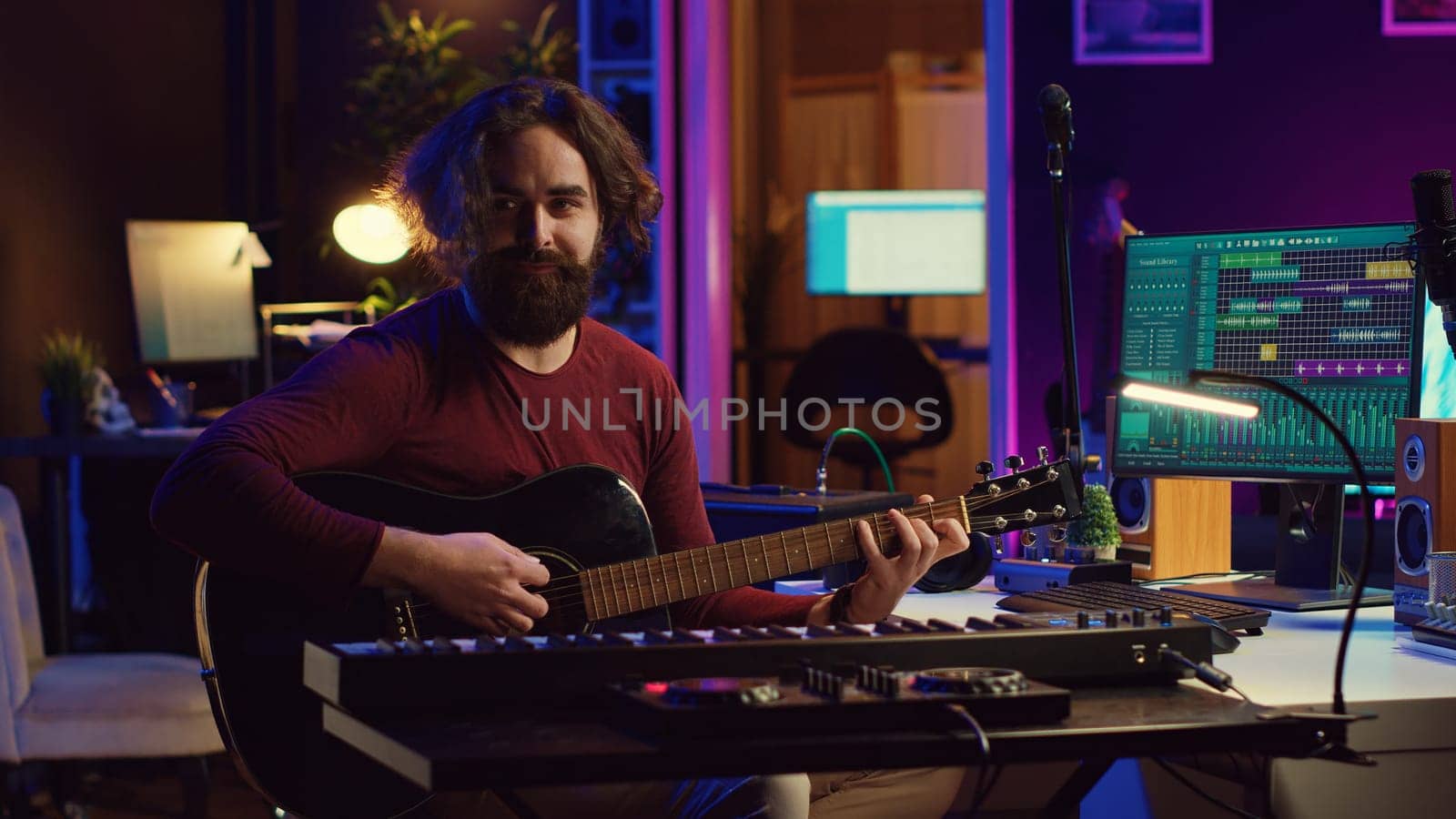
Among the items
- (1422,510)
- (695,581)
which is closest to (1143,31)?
(1422,510)

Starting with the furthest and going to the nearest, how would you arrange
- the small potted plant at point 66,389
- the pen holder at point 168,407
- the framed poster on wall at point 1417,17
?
the pen holder at point 168,407
the small potted plant at point 66,389
the framed poster on wall at point 1417,17

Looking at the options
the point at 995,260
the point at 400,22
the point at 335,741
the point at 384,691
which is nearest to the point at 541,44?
the point at 400,22

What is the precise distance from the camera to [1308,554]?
6.88 ft

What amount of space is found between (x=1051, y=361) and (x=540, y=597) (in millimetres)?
2744

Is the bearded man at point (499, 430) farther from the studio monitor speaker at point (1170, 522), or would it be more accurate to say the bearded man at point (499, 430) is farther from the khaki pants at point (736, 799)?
the studio monitor speaker at point (1170, 522)

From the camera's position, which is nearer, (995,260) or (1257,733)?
(1257,733)

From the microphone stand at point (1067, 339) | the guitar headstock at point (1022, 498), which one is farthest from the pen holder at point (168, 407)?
the guitar headstock at point (1022, 498)

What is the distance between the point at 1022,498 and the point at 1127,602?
179 millimetres

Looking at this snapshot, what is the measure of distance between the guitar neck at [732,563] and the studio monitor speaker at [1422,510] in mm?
598

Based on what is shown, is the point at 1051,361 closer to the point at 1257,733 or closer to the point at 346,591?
the point at 346,591

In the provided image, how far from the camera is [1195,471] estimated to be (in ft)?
7.08

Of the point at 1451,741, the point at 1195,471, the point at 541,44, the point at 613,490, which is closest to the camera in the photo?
the point at 1451,741

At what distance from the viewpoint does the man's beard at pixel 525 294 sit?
75.9 inches

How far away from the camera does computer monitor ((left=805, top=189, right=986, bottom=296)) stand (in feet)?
20.9
